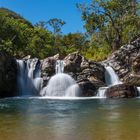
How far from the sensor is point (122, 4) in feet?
185

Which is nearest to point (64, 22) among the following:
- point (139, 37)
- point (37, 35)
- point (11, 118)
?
point (37, 35)

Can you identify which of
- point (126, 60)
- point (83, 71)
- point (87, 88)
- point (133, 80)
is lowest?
point (87, 88)

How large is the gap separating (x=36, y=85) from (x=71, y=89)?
16.8 ft

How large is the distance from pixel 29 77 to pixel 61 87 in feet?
18.2

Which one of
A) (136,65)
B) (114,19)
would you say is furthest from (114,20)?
(136,65)

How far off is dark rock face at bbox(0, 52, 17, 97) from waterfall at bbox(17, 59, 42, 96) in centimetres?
77

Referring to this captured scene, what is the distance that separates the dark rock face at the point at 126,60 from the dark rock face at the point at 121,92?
340 inches

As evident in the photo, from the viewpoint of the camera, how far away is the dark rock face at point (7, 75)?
4109 cm

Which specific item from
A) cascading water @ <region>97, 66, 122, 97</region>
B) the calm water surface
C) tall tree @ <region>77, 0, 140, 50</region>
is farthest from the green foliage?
the calm water surface

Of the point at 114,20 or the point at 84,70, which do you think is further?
the point at 114,20

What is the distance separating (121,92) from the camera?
116 ft

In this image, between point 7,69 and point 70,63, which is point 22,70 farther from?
point 70,63

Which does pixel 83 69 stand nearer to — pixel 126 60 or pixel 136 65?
pixel 136 65

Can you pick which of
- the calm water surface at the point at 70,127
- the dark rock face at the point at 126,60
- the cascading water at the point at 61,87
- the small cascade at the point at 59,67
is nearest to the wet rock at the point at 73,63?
the small cascade at the point at 59,67
